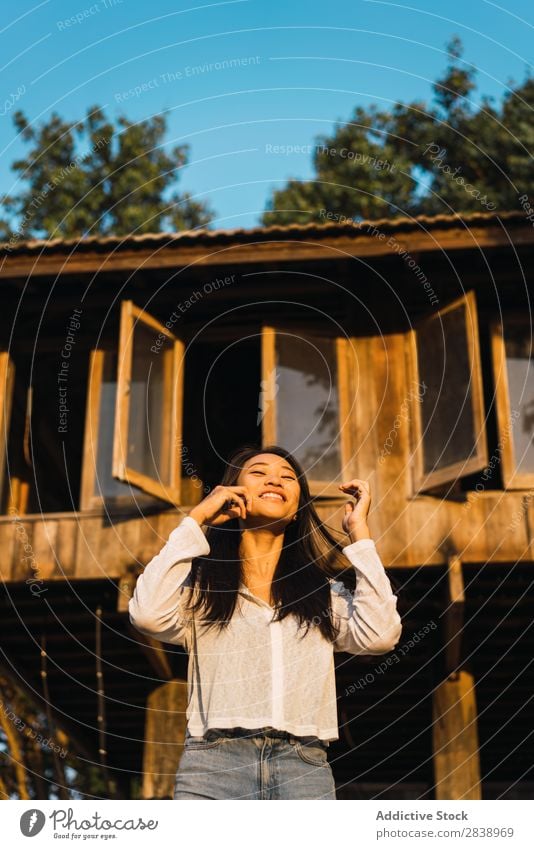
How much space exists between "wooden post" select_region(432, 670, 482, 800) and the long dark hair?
8.08 m

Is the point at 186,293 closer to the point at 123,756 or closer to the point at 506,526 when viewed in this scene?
the point at 506,526

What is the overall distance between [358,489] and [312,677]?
788 mm

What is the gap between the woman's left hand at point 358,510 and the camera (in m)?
4.82

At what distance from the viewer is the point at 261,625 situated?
15.3 ft

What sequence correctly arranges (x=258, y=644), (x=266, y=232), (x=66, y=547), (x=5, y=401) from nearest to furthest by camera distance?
(x=258, y=644), (x=266, y=232), (x=66, y=547), (x=5, y=401)

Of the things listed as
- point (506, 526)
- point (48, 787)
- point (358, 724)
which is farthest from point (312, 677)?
point (48, 787)

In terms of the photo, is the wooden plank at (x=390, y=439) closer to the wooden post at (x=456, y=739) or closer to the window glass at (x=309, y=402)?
the window glass at (x=309, y=402)

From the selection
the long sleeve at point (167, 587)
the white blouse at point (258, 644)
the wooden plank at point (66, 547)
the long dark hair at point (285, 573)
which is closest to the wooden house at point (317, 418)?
the wooden plank at point (66, 547)

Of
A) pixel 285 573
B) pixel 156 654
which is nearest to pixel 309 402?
pixel 156 654

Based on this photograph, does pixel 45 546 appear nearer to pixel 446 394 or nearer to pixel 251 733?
pixel 446 394

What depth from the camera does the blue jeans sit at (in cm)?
432

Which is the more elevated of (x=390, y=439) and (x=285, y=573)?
(x=390, y=439)

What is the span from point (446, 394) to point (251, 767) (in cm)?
887

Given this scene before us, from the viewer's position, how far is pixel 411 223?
12477 millimetres
